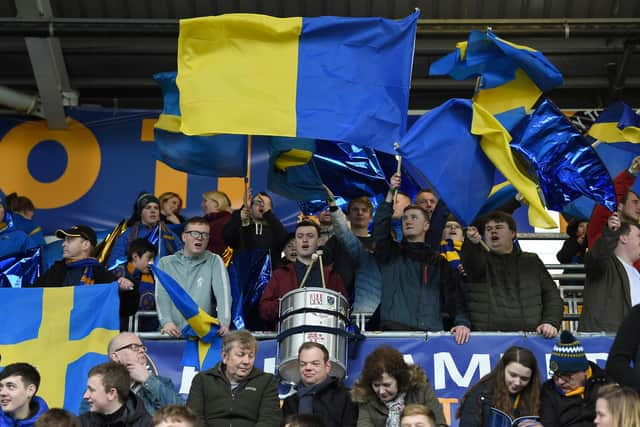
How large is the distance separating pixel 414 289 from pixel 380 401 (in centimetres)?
174

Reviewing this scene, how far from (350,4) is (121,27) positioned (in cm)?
257

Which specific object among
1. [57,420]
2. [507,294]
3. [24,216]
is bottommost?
[57,420]

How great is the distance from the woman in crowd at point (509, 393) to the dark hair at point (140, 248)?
141 inches

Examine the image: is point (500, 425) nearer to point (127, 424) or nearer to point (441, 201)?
point (127, 424)

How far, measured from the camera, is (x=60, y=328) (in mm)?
9289

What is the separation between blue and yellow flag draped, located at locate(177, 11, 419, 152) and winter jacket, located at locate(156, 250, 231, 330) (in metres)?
1.02

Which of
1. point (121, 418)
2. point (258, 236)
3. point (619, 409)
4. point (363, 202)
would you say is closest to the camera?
point (619, 409)

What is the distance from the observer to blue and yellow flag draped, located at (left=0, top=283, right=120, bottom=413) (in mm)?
9102

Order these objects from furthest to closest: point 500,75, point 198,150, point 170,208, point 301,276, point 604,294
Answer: point 170,208 → point 198,150 → point 500,75 → point 604,294 → point 301,276

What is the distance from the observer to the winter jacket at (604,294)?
29.9ft

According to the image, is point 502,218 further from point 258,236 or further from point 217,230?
point 217,230

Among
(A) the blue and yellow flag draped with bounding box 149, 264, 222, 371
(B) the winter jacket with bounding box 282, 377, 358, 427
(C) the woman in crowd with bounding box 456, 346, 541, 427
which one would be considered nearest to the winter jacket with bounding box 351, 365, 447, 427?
(B) the winter jacket with bounding box 282, 377, 358, 427

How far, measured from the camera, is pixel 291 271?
916 cm

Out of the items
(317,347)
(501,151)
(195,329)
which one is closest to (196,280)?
(195,329)
